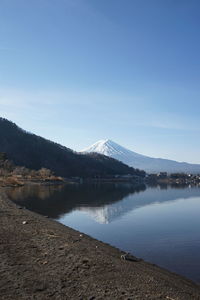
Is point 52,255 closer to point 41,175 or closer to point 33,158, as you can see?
point 41,175

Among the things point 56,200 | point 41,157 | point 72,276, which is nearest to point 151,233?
point 72,276

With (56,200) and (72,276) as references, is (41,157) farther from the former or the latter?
(72,276)

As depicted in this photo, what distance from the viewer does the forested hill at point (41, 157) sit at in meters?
132

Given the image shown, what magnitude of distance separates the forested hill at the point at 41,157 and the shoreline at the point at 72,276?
113113mm

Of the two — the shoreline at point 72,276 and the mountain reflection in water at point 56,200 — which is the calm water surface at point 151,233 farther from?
the shoreline at point 72,276

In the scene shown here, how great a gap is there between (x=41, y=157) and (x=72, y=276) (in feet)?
427

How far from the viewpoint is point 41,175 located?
99000mm

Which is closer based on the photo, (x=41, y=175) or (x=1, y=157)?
(x=1, y=157)

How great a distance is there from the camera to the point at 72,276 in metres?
10.4

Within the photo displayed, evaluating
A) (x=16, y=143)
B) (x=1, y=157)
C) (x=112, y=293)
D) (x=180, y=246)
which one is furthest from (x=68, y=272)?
(x=16, y=143)

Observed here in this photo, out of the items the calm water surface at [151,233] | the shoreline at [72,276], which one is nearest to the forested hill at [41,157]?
the calm water surface at [151,233]

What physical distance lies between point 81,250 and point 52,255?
6.18 feet

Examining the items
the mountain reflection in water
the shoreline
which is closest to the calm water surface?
the mountain reflection in water

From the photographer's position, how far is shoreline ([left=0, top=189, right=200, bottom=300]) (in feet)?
29.7
